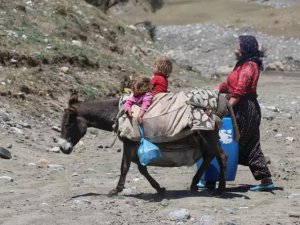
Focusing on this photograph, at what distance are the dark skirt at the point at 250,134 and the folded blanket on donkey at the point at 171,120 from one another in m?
0.81

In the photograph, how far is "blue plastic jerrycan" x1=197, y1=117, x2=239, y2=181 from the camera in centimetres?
852

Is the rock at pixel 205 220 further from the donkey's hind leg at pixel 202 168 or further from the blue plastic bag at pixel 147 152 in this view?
the donkey's hind leg at pixel 202 168

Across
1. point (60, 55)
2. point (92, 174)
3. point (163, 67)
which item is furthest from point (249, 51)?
point (60, 55)

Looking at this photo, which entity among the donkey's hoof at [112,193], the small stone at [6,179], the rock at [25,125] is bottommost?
the rock at [25,125]

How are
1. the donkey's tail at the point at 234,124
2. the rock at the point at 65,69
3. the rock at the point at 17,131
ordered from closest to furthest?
1. the donkey's tail at the point at 234,124
2. the rock at the point at 17,131
3. the rock at the point at 65,69

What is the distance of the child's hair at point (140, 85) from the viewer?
7799mm

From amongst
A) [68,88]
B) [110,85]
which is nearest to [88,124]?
[68,88]

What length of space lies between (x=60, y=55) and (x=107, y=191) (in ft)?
27.8

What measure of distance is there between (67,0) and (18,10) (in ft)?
11.8

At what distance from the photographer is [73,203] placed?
758cm

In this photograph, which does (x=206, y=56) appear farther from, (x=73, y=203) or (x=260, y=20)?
(x=73, y=203)

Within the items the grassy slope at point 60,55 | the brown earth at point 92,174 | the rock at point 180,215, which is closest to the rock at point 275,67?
the grassy slope at point 60,55

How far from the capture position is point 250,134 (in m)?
8.68

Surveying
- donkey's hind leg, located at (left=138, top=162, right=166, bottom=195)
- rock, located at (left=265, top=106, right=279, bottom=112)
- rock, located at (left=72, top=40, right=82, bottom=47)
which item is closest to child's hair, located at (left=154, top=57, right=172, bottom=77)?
donkey's hind leg, located at (left=138, top=162, right=166, bottom=195)
